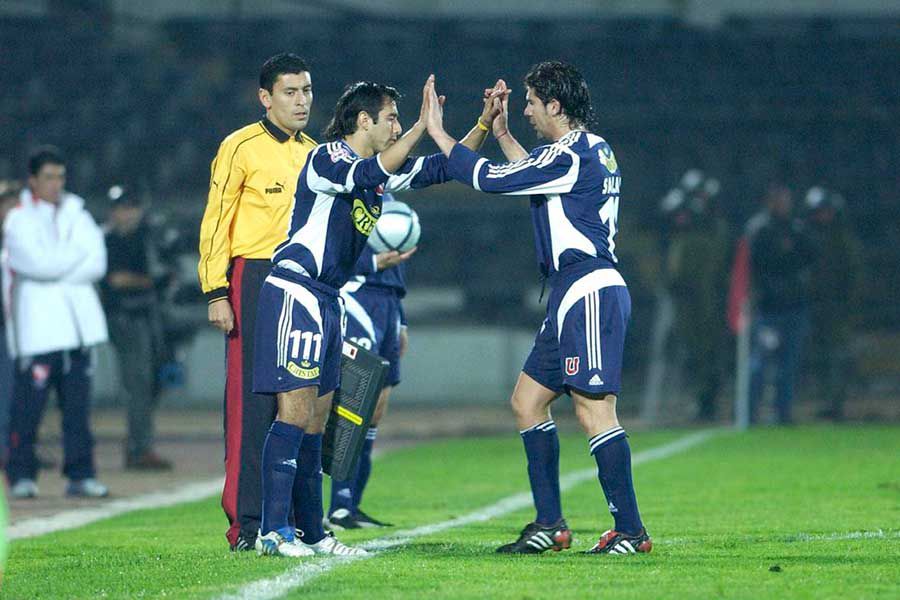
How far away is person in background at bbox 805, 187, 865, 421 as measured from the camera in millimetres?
19172

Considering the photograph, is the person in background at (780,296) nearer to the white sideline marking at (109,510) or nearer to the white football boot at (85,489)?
the white sideline marking at (109,510)

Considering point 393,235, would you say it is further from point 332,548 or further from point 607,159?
point 332,548

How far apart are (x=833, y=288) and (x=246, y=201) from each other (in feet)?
43.0

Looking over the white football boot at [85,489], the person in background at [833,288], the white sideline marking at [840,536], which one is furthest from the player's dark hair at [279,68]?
the person in background at [833,288]

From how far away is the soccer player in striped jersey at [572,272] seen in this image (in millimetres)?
6824

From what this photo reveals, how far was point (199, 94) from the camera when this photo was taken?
94.8 feet

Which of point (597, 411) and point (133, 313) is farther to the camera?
point (133, 313)

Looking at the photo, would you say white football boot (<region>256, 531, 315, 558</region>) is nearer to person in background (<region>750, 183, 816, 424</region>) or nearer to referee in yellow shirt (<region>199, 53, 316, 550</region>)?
referee in yellow shirt (<region>199, 53, 316, 550</region>)

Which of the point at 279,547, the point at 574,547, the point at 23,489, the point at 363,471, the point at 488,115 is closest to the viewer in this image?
the point at 279,547

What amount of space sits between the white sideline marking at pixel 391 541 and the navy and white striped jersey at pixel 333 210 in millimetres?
1246

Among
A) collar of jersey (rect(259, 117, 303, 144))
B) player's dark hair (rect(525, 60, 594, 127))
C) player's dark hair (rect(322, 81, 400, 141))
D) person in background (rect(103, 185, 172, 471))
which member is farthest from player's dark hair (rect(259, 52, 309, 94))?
person in background (rect(103, 185, 172, 471))

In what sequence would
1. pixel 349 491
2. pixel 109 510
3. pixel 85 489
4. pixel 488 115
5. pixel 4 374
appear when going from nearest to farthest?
pixel 488 115 < pixel 349 491 < pixel 109 510 < pixel 85 489 < pixel 4 374

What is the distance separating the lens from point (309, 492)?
712 cm

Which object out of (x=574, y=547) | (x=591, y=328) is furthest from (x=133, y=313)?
(x=591, y=328)
